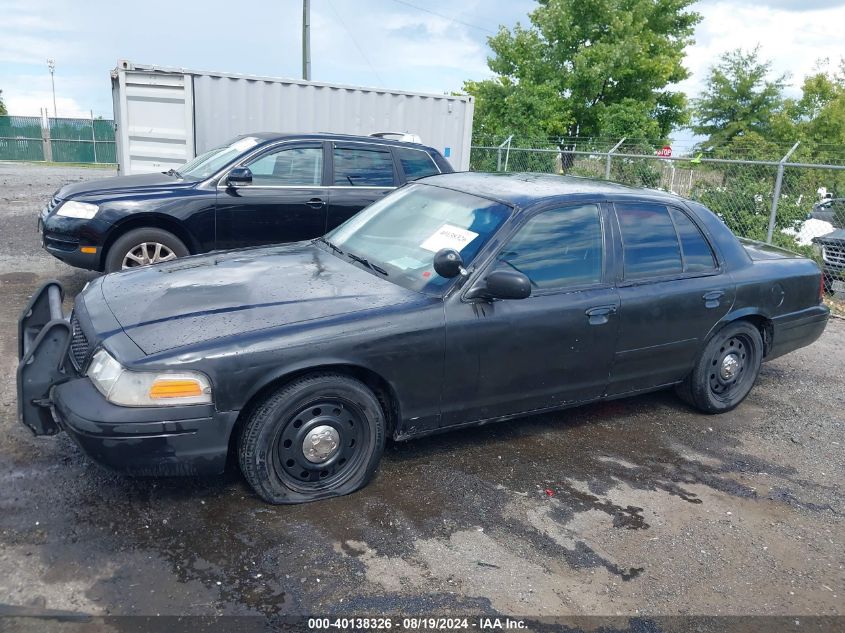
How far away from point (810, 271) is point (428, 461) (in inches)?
135

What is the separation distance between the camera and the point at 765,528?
3.75 m

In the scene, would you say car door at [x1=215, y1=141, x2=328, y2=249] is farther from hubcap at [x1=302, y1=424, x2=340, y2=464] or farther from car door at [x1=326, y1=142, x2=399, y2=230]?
hubcap at [x1=302, y1=424, x2=340, y2=464]

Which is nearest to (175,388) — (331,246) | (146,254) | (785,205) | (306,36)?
(331,246)

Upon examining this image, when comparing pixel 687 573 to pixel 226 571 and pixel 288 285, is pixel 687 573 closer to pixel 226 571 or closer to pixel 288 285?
pixel 226 571

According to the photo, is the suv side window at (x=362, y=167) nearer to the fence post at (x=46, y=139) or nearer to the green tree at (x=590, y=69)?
the green tree at (x=590, y=69)

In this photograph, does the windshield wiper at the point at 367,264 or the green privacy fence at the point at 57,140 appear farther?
the green privacy fence at the point at 57,140

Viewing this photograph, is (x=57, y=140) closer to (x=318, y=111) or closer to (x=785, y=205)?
(x=318, y=111)

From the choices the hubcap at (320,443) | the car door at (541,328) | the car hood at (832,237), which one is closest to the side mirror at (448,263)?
the car door at (541,328)

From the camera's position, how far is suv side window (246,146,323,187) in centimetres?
734

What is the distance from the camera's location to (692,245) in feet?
16.0

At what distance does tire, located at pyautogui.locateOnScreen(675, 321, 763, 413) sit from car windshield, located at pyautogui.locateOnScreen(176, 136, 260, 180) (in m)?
4.85

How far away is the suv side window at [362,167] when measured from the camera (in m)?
7.71

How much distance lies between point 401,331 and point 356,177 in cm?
449

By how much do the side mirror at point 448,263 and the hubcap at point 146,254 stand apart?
3.96m
